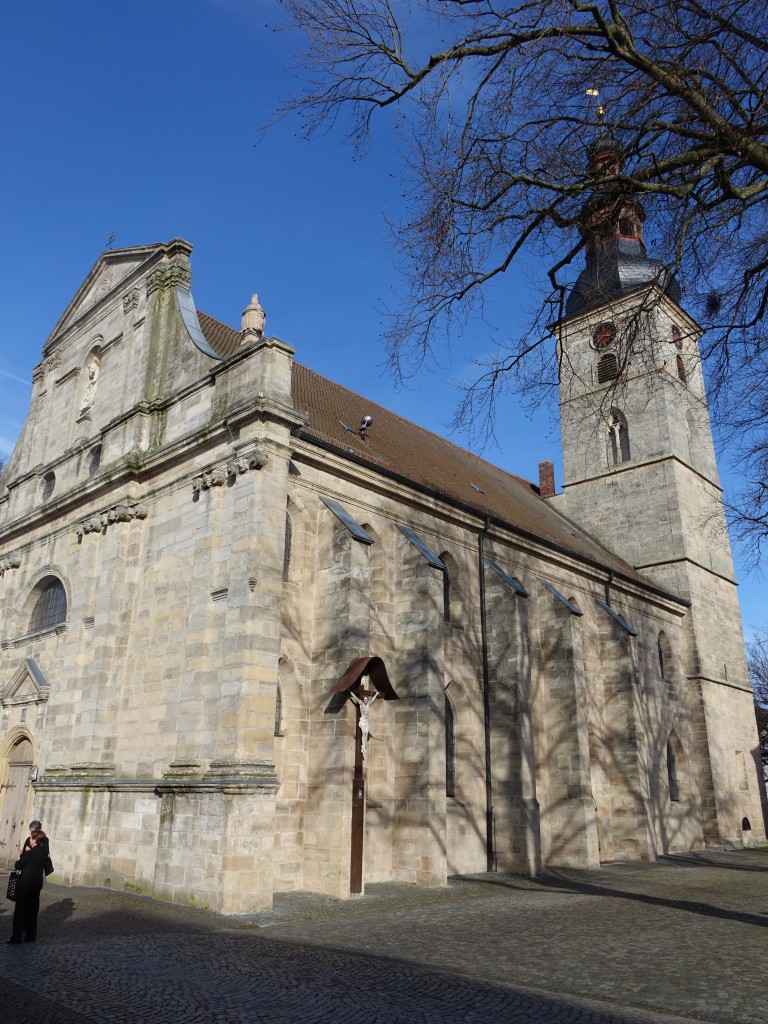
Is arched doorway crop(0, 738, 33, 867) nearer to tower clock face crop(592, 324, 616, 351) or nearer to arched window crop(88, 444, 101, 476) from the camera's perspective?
arched window crop(88, 444, 101, 476)

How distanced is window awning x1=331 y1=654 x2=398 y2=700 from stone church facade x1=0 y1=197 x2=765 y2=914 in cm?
8

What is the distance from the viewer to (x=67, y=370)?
22.7 metres

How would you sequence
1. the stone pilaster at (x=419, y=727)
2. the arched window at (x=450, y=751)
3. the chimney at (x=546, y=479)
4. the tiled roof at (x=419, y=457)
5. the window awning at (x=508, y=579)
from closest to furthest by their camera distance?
the stone pilaster at (x=419, y=727) < the arched window at (x=450, y=751) < the tiled roof at (x=419, y=457) < the window awning at (x=508, y=579) < the chimney at (x=546, y=479)

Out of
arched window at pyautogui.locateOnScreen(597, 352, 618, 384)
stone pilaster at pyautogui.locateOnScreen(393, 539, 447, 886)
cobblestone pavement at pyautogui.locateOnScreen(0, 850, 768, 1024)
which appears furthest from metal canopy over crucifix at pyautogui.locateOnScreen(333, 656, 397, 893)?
arched window at pyautogui.locateOnScreen(597, 352, 618, 384)

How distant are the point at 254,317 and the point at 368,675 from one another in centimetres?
802

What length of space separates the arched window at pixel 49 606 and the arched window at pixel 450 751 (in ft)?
30.7

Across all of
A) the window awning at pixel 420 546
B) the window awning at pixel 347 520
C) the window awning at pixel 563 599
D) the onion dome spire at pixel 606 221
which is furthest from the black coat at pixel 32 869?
the window awning at pixel 563 599

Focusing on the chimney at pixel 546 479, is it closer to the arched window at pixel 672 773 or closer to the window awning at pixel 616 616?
the window awning at pixel 616 616

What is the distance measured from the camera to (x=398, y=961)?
848 centimetres

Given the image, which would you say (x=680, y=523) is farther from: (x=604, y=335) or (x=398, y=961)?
(x=398, y=961)

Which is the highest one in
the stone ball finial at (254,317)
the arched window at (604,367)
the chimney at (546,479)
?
the arched window at (604,367)

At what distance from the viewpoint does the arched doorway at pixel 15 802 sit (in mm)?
17750

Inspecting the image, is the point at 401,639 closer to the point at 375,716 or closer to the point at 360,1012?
the point at 375,716

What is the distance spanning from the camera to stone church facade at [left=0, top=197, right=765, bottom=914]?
1345 cm
